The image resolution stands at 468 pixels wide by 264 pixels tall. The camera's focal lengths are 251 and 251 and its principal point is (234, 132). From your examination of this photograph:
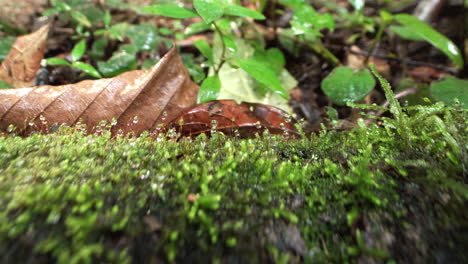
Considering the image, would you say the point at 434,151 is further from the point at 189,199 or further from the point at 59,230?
the point at 59,230

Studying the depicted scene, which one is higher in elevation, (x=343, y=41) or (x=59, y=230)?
(x=343, y=41)

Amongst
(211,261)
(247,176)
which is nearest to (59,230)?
(211,261)

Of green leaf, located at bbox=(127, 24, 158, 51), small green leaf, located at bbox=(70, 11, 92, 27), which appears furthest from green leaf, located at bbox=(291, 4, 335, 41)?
small green leaf, located at bbox=(70, 11, 92, 27)

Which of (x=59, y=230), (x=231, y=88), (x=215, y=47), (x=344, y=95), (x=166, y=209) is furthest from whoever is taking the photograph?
(x=215, y=47)

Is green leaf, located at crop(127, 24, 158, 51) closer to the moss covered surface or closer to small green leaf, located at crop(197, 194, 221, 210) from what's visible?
the moss covered surface

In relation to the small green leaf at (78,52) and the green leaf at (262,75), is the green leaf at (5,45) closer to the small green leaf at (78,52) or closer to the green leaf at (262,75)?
the small green leaf at (78,52)

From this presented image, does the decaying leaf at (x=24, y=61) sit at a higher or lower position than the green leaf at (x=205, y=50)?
lower

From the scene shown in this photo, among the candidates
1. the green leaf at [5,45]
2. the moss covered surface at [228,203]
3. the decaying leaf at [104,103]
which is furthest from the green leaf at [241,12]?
the green leaf at [5,45]
